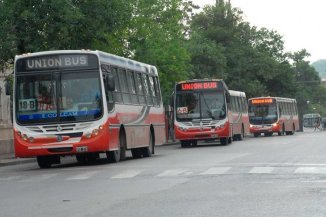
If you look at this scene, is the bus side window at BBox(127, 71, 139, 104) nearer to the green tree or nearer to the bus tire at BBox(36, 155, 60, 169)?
the bus tire at BBox(36, 155, 60, 169)

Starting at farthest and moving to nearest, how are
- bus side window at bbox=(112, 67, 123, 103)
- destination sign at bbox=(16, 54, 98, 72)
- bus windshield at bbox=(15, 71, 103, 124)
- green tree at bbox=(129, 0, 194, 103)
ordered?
green tree at bbox=(129, 0, 194, 103) → bus side window at bbox=(112, 67, 123, 103) → destination sign at bbox=(16, 54, 98, 72) → bus windshield at bbox=(15, 71, 103, 124)

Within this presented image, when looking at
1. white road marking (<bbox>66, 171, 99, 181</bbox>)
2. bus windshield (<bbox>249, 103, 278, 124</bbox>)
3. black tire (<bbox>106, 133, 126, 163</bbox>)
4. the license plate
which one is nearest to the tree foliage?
bus windshield (<bbox>249, 103, 278, 124</bbox>)

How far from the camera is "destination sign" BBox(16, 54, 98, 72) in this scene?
904 inches

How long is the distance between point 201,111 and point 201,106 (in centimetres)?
25

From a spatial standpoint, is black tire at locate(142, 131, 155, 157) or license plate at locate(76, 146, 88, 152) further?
black tire at locate(142, 131, 155, 157)

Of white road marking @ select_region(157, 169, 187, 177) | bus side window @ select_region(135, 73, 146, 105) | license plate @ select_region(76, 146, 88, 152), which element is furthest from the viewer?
Answer: bus side window @ select_region(135, 73, 146, 105)

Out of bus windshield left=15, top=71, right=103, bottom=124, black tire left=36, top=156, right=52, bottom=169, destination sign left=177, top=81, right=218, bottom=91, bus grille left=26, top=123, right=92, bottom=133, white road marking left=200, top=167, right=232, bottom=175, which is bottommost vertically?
white road marking left=200, top=167, right=232, bottom=175

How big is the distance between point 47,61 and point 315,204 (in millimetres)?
13110

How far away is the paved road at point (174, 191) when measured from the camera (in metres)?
11.1

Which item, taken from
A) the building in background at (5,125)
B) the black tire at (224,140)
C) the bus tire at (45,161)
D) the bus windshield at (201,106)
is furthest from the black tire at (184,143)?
the bus tire at (45,161)

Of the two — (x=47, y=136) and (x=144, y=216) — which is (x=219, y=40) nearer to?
(x=47, y=136)

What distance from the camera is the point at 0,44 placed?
29.8 m

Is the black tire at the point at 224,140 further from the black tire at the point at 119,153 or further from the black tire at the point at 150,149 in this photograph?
the black tire at the point at 119,153

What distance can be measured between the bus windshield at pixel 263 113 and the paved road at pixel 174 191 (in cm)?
4395
